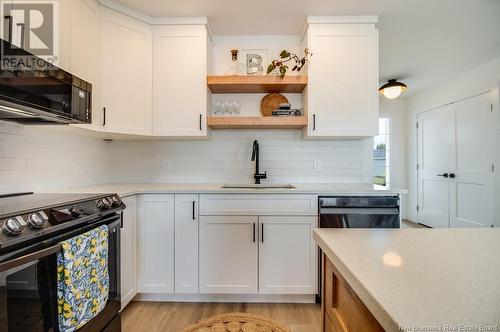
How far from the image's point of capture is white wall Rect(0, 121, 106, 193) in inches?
59.9

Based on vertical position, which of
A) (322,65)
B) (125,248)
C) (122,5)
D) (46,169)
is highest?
(122,5)

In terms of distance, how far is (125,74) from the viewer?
210 centimetres

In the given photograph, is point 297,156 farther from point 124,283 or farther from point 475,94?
point 475,94

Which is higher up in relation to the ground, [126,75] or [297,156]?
[126,75]

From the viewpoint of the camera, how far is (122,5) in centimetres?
205

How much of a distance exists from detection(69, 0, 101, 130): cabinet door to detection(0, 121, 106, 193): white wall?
28 centimetres

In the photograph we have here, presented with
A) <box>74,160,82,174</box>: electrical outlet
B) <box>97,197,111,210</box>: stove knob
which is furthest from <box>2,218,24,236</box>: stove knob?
<box>74,160,82,174</box>: electrical outlet

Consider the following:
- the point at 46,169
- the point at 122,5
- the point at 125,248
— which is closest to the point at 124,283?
the point at 125,248

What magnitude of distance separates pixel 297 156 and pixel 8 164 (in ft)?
7.32

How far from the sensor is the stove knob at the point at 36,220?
0.94 meters

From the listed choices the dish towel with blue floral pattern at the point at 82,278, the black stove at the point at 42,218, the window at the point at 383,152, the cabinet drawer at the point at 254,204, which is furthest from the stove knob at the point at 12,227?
the window at the point at 383,152

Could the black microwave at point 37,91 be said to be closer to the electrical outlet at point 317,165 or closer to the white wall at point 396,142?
the electrical outlet at point 317,165

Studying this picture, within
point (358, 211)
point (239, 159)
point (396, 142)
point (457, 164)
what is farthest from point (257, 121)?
point (396, 142)

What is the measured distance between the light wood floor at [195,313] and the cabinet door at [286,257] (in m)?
0.13
